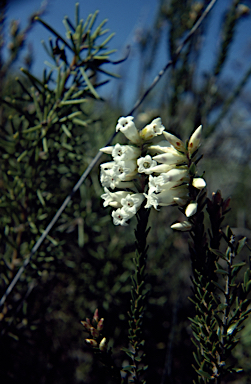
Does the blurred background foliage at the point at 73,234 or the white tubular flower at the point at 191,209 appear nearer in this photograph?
the white tubular flower at the point at 191,209

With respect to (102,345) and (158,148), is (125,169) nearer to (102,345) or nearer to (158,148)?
(158,148)

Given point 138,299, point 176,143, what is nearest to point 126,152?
point 176,143

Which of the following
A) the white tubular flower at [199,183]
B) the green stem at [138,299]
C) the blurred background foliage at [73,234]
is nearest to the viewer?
the white tubular flower at [199,183]

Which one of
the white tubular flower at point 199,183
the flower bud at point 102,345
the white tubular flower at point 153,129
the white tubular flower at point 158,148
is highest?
the white tubular flower at point 153,129

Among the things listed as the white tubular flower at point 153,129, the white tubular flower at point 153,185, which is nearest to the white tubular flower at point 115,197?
the white tubular flower at point 153,185

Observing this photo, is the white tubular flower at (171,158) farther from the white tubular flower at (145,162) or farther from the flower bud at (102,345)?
the flower bud at (102,345)

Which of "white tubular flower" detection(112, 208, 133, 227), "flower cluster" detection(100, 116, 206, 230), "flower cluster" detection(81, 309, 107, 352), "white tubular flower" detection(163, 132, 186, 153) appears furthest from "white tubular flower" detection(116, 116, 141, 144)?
"flower cluster" detection(81, 309, 107, 352)

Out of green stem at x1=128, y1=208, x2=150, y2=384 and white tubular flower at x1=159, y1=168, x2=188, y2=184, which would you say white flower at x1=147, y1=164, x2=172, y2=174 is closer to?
white tubular flower at x1=159, y1=168, x2=188, y2=184

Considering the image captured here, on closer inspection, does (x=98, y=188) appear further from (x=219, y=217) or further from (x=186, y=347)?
(x=186, y=347)
